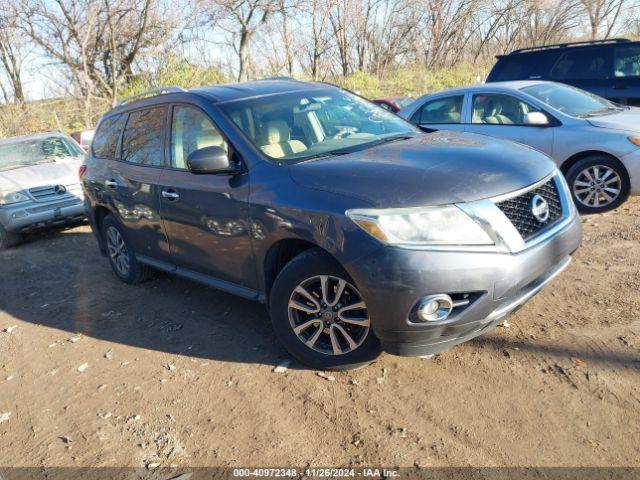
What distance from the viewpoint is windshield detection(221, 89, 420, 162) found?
361 centimetres

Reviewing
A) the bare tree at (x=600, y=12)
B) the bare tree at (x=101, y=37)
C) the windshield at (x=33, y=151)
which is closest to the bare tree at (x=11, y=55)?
the bare tree at (x=101, y=37)

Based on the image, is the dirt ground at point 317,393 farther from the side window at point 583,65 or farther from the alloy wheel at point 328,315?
the side window at point 583,65

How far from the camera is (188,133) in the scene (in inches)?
161

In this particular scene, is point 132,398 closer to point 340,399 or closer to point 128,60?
point 340,399

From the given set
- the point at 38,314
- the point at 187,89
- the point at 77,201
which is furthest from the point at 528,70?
the point at 38,314

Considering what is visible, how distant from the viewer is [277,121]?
12.5ft

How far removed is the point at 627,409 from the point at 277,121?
279cm

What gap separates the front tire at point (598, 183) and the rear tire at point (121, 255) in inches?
191

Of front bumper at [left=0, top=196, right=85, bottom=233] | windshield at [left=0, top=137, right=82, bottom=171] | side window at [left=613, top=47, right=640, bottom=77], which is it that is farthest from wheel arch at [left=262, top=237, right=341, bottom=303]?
side window at [left=613, top=47, right=640, bottom=77]

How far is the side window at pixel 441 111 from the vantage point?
7.00 metres

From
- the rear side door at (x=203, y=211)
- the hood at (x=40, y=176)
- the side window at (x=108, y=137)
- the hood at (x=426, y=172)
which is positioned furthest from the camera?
the hood at (x=40, y=176)

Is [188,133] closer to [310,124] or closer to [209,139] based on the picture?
[209,139]

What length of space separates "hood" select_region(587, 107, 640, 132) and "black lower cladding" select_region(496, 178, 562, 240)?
337cm

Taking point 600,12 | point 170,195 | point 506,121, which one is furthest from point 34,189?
point 600,12
